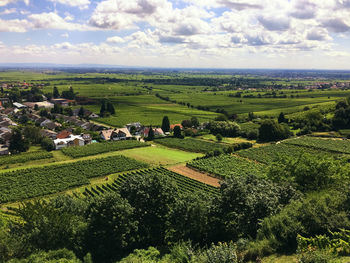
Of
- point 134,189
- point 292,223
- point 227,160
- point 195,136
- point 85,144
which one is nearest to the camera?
point 292,223

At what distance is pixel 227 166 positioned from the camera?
50.0 m

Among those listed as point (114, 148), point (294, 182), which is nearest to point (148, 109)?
point (114, 148)

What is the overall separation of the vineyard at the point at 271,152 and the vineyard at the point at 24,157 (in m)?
41.8

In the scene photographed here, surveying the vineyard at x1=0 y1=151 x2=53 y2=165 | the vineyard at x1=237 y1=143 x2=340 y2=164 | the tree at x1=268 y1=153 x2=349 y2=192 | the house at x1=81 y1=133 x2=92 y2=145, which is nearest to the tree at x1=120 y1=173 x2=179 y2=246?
the tree at x1=268 y1=153 x2=349 y2=192

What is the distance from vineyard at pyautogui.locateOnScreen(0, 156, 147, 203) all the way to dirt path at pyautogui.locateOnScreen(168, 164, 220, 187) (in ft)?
21.6

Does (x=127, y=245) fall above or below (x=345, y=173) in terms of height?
below

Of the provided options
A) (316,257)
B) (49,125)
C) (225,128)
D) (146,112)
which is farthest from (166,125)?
(316,257)

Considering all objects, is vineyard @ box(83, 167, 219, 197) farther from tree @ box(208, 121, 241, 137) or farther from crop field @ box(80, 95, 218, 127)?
crop field @ box(80, 95, 218, 127)

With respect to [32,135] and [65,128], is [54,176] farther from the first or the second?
[65,128]

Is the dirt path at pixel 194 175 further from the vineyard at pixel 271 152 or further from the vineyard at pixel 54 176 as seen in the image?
the vineyard at pixel 271 152

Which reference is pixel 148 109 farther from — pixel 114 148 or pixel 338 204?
pixel 338 204

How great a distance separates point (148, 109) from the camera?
119 metres

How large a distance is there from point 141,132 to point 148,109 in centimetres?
3980

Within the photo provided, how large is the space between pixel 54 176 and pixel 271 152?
44266 millimetres
